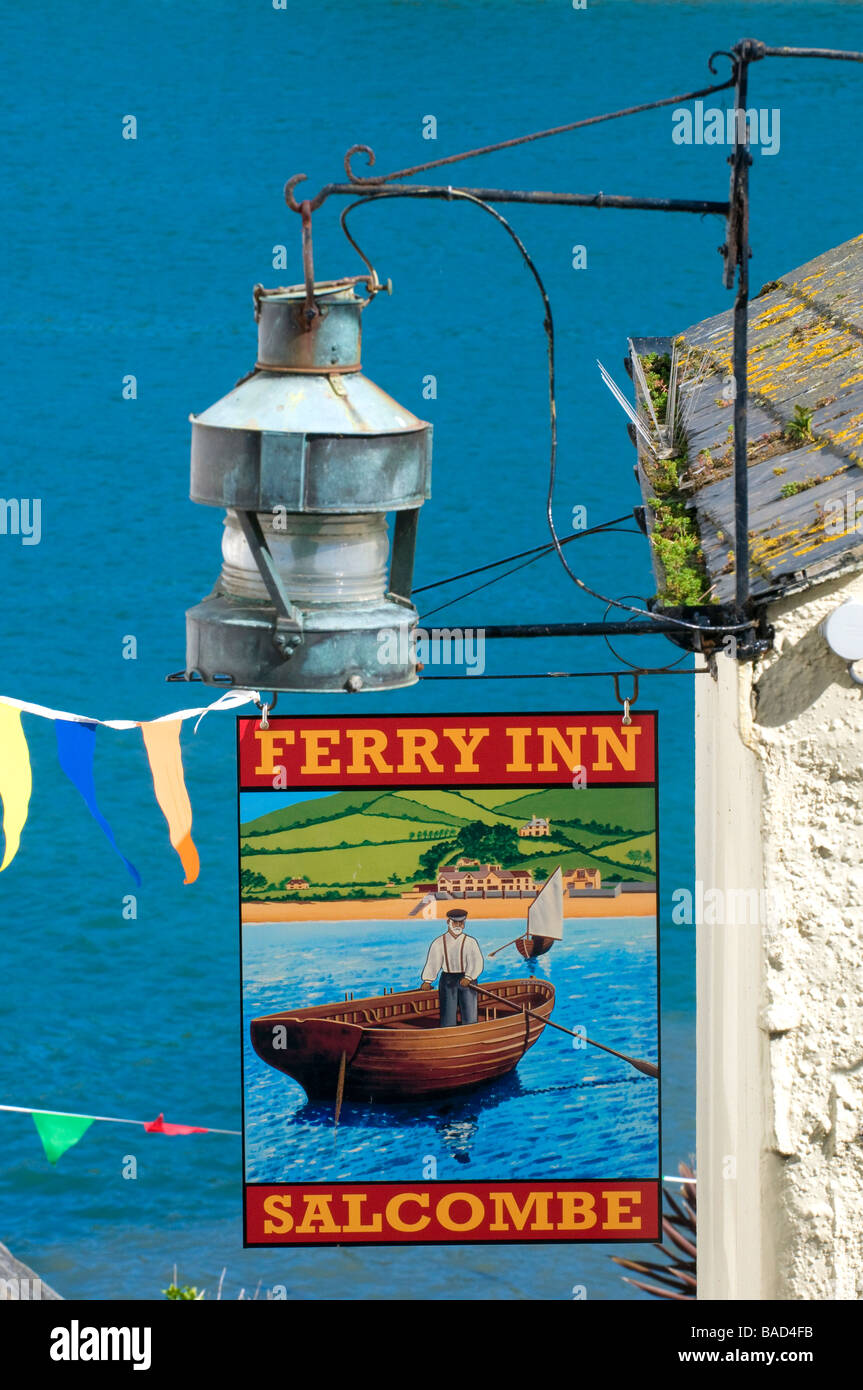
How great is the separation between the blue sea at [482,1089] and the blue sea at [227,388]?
758cm

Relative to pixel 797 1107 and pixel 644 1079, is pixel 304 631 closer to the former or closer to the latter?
pixel 797 1107

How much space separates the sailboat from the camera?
6582 mm

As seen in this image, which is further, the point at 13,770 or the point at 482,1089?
the point at 13,770

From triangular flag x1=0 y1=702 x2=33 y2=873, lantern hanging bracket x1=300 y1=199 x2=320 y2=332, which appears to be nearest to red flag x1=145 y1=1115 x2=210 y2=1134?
triangular flag x1=0 y1=702 x2=33 y2=873

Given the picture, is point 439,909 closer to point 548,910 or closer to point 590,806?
point 548,910

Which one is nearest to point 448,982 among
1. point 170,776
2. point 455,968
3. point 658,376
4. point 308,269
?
point 455,968

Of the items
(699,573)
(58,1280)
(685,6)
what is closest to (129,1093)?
(58,1280)

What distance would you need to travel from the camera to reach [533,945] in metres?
6.59

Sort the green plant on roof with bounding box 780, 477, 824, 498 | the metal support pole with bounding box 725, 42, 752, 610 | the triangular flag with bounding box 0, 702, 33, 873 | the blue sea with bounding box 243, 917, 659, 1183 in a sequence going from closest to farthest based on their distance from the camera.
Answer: the metal support pole with bounding box 725, 42, 752, 610, the green plant on roof with bounding box 780, 477, 824, 498, the blue sea with bounding box 243, 917, 659, 1183, the triangular flag with bounding box 0, 702, 33, 873

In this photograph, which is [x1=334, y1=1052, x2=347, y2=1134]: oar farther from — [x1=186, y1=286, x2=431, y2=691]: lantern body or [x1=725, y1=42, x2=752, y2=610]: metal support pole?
[x1=186, y1=286, x2=431, y2=691]: lantern body

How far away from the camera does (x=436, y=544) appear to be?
833 inches

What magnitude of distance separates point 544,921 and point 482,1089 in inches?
26.1

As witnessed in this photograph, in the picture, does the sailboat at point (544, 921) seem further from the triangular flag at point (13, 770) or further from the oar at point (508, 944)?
the triangular flag at point (13, 770)

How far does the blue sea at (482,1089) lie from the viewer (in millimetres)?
6465
